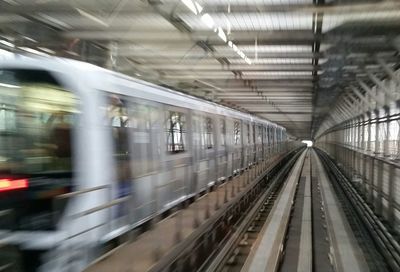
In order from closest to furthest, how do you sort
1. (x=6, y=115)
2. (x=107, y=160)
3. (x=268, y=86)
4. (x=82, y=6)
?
1. (x=6, y=115)
2. (x=107, y=160)
3. (x=82, y=6)
4. (x=268, y=86)

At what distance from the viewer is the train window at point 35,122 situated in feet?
17.8

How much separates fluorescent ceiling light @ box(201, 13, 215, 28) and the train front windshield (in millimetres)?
3805

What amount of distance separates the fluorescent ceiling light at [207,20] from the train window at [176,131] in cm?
177

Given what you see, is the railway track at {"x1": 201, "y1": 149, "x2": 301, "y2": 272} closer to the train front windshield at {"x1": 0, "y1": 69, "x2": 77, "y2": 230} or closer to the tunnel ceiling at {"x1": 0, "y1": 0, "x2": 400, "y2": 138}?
the train front windshield at {"x1": 0, "y1": 69, "x2": 77, "y2": 230}

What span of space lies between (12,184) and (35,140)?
554 millimetres

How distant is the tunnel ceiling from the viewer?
7.82 meters

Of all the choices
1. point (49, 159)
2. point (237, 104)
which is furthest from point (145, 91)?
point (237, 104)

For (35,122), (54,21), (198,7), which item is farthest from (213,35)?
(35,122)

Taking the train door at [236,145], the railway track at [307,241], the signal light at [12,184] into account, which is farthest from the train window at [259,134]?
the signal light at [12,184]

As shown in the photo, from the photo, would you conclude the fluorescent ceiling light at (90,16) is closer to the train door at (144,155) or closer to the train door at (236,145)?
the train door at (144,155)

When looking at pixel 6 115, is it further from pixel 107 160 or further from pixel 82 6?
pixel 82 6

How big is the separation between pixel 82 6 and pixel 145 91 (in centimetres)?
189

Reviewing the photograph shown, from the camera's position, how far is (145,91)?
738 cm

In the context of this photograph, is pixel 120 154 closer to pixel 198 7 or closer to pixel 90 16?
pixel 198 7
